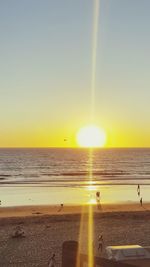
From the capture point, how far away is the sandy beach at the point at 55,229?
23.0m

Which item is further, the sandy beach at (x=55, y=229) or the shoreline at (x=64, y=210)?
the shoreline at (x=64, y=210)

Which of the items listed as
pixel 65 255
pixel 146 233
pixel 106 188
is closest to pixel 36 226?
pixel 146 233

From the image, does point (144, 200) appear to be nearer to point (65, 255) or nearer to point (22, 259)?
point (22, 259)

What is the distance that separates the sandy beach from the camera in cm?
2300

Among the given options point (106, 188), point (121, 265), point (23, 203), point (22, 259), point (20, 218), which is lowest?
point (121, 265)

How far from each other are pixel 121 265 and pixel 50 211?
3739 centimetres

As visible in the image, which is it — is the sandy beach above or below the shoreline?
below

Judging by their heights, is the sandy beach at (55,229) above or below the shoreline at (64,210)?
below

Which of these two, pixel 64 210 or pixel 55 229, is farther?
pixel 64 210

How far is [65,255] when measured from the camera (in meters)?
3.86

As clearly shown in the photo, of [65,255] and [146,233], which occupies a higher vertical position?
[146,233]

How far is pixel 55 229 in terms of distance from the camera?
1182 inches

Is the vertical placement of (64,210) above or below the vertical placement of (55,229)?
above

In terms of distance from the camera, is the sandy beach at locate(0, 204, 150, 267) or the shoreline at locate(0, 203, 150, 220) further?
the shoreline at locate(0, 203, 150, 220)
